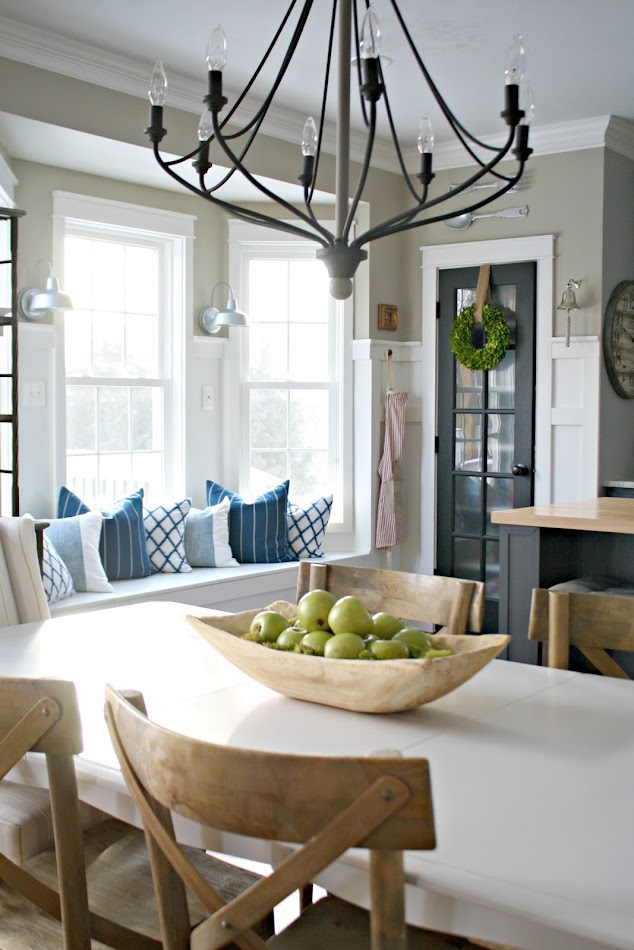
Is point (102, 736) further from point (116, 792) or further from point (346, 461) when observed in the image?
point (346, 461)

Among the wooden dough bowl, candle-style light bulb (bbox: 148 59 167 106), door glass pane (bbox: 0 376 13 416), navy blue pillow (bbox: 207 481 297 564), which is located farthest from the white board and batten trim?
the wooden dough bowl

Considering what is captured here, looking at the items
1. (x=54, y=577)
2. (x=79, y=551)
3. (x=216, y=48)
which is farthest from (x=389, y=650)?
(x=79, y=551)

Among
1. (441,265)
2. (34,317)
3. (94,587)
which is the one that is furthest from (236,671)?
(441,265)

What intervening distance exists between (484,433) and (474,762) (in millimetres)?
4476

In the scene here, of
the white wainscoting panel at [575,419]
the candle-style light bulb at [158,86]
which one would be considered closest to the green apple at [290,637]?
the candle-style light bulb at [158,86]

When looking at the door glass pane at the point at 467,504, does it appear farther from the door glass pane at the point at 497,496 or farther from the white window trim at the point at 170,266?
the white window trim at the point at 170,266

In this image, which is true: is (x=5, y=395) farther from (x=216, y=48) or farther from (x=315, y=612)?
(x=315, y=612)

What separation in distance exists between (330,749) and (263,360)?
15.0ft

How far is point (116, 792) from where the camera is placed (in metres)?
1.41

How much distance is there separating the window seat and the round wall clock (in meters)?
1.92

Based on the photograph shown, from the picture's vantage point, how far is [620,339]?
5602 millimetres

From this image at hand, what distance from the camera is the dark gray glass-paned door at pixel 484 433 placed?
564 cm

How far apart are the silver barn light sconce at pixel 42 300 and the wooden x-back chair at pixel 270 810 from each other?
3.65 meters

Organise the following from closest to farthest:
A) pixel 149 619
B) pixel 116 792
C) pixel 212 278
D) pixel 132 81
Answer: pixel 116 792, pixel 149 619, pixel 132 81, pixel 212 278
